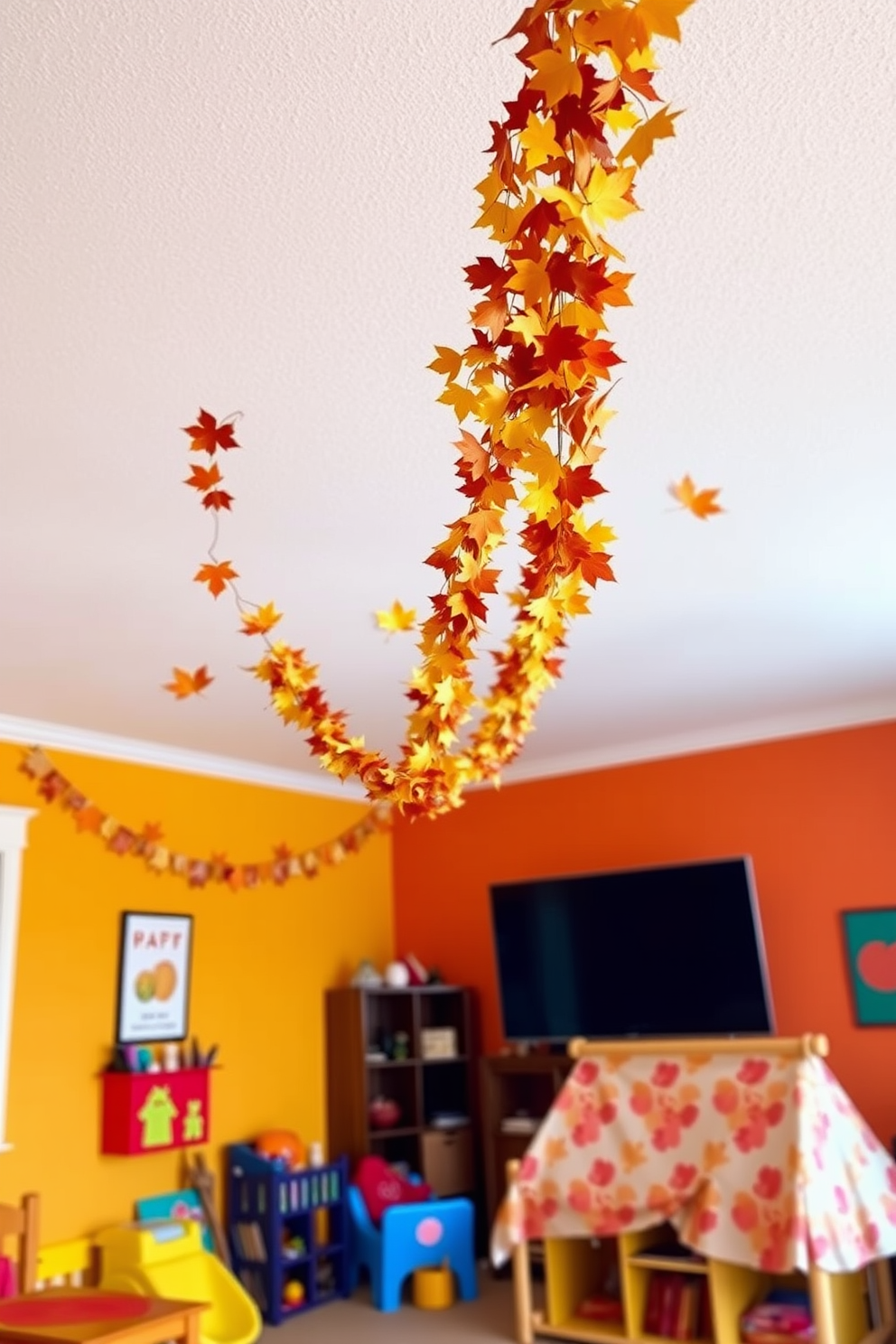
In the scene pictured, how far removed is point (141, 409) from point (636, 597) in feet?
5.69

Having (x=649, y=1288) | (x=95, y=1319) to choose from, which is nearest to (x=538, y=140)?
(x=95, y=1319)

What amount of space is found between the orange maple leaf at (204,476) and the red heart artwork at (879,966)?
11.8ft

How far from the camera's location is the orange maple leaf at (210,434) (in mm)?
2297

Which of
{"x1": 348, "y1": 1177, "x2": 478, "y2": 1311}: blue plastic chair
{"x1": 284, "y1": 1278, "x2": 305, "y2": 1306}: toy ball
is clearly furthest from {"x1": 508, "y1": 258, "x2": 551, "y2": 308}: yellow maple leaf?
{"x1": 284, "y1": 1278, "x2": 305, "y2": 1306}: toy ball

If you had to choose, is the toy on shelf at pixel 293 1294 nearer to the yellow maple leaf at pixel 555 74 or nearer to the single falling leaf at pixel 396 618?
the single falling leaf at pixel 396 618

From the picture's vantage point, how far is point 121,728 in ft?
15.4

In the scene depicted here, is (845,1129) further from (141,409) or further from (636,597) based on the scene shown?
(141,409)

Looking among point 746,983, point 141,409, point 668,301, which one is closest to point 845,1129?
point 746,983

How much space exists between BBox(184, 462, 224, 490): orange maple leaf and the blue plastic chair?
11.6 ft

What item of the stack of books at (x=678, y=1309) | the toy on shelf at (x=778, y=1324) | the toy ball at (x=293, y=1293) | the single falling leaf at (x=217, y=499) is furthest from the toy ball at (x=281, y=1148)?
the single falling leaf at (x=217, y=499)

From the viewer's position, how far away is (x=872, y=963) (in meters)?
4.77

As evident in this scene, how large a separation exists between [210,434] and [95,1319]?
2.28 metres

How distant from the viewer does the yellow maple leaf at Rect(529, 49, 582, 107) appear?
1.10m

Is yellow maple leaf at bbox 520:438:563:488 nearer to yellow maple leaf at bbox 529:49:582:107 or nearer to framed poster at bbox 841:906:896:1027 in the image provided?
yellow maple leaf at bbox 529:49:582:107
